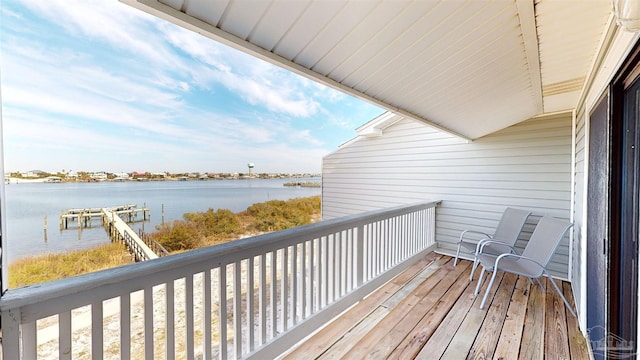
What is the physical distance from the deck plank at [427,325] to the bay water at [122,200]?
2422 millimetres

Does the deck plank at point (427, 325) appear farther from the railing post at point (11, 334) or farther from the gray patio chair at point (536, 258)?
the railing post at point (11, 334)

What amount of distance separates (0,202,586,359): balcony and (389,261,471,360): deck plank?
0.5 inches

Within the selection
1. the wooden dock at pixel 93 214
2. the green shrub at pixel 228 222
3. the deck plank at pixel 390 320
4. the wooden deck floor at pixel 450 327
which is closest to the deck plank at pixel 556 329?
the wooden deck floor at pixel 450 327

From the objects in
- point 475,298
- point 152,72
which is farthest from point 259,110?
point 475,298

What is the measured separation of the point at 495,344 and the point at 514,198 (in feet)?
8.83

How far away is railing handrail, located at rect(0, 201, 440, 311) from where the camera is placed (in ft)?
3.12

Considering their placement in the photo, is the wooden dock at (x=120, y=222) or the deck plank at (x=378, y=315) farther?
the wooden dock at (x=120, y=222)

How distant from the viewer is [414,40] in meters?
1.49

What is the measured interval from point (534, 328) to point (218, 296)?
2.86 m

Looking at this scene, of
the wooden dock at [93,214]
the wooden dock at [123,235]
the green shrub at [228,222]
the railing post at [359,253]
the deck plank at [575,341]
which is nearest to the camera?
the deck plank at [575,341]

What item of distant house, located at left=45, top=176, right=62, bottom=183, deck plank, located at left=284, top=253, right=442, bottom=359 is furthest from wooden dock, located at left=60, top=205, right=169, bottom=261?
deck plank, located at left=284, top=253, right=442, bottom=359

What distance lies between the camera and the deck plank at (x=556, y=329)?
82.8 inches

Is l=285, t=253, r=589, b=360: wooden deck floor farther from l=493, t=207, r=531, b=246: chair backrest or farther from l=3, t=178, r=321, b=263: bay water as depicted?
l=3, t=178, r=321, b=263: bay water

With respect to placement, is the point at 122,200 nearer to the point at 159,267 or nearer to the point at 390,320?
the point at 159,267
